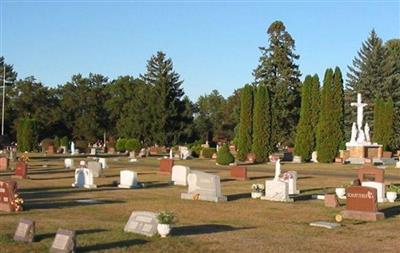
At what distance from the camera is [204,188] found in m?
22.8

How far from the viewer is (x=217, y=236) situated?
1400cm

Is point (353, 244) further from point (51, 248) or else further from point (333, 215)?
point (51, 248)

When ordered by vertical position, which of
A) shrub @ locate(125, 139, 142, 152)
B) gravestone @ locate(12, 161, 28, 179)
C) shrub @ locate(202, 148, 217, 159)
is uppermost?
shrub @ locate(125, 139, 142, 152)

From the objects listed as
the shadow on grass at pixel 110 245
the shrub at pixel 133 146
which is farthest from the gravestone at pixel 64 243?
the shrub at pixel 133 146

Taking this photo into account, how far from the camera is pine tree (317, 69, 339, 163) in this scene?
54750mm

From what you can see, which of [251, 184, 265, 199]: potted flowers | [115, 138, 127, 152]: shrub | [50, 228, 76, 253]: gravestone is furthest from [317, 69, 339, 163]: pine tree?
[50, 228, 76, 253]: gravestone

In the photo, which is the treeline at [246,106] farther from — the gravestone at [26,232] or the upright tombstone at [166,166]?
the gravestone at [26,232]

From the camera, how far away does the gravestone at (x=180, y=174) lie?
29.6m

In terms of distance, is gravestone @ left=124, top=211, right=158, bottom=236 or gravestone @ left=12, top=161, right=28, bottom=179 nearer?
gravestone @ left=124, top=211, right=158, bottom=236

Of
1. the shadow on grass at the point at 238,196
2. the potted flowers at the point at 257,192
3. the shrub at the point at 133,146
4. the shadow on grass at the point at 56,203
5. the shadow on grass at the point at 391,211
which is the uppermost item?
the shrub at the point at 133,146

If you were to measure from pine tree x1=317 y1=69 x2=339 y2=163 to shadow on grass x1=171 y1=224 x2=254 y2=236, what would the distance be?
132 feet

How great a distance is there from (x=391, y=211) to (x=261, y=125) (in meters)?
36.6

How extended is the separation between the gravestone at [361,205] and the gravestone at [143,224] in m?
6.67

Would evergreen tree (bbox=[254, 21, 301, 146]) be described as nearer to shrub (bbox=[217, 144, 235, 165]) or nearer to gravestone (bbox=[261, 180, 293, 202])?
shrub (bbox=[217, 144, 235, 165])
